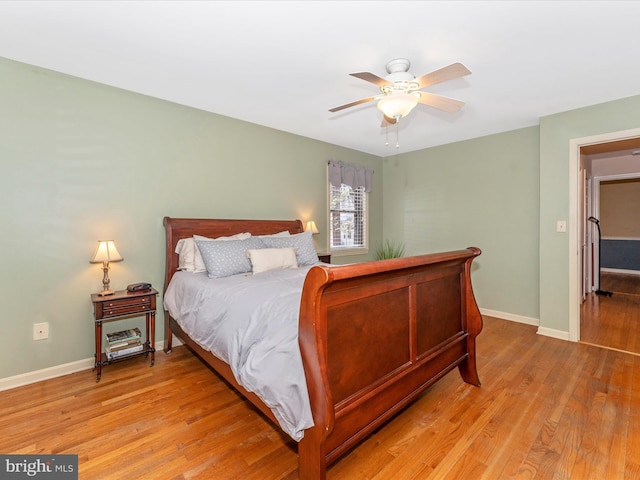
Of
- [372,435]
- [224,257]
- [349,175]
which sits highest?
[349,175]

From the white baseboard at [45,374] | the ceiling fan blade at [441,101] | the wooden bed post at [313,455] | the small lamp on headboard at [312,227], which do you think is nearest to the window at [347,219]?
the small lamp on headboard at [312,227]

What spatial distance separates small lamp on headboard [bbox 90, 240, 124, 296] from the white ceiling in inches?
56.9

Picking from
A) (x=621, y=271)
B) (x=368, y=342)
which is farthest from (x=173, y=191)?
(x=621, y=271)

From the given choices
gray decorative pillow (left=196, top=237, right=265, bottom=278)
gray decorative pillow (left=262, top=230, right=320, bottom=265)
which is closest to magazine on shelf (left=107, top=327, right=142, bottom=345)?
gray decorative pillow (left=196, top=237, right=265, bottom=278)

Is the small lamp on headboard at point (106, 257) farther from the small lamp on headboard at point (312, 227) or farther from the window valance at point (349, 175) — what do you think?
the window valance at point (349, 175)

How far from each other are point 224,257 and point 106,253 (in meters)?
0.95

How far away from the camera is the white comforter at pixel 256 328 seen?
141cm

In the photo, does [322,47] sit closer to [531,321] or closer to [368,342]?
[368,342]

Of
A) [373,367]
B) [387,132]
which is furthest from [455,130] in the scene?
[373,367]

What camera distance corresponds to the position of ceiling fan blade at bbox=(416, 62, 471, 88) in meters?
1.87

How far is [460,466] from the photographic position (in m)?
1.59

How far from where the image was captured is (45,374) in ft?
8.23

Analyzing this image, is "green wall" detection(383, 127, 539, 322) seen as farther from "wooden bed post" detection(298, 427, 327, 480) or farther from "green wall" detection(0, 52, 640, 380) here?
"wooden bed post" detection(298, 427, 327, 480)

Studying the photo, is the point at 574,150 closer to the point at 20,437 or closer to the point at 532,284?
the point at 532,284
